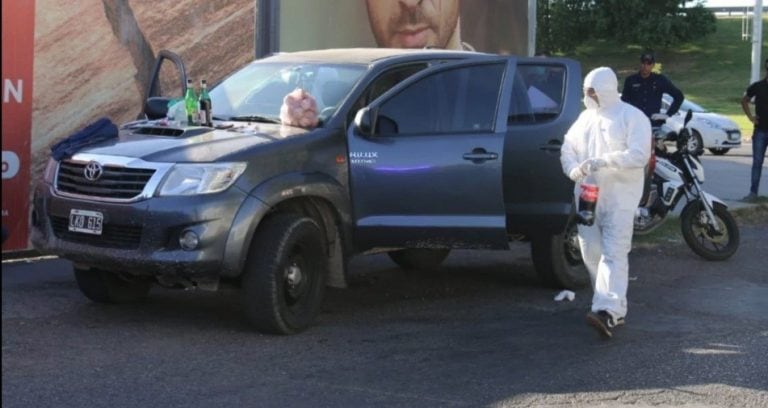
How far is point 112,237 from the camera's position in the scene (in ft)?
20.1

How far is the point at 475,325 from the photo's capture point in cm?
705

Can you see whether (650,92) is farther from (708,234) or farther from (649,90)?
(708,234)

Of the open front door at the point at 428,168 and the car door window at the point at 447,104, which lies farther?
the car door window at the point at 447,104

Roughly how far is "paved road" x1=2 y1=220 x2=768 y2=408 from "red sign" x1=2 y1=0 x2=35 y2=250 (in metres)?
0.43

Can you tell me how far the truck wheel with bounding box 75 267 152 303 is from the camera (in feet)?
23.0

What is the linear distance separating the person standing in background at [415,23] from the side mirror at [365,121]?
603 centimetres

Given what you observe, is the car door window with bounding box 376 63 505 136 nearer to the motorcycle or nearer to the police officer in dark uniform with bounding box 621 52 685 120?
the motorcycle

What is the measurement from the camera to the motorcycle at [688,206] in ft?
33.1

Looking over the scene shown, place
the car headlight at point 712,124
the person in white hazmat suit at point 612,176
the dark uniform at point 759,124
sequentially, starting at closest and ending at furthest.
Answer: the person in white hazmat suit at point 612,176, the dark uniform at point 759,124, the car headlight at point 712,124

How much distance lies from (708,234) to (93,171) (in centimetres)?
629

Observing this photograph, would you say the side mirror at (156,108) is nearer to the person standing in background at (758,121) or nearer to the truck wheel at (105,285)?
the truck wheel at (105,285)

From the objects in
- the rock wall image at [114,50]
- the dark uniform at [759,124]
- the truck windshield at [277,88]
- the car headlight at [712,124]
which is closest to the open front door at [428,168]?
the truck windshield at [277,88]

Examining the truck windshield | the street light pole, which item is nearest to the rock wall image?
the truck windshield

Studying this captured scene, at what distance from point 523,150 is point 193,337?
293 cm
